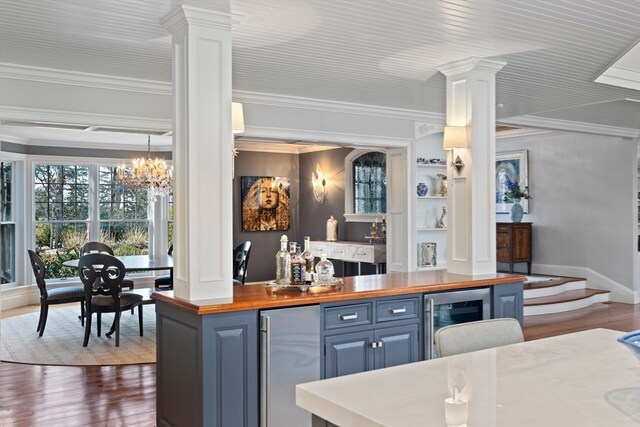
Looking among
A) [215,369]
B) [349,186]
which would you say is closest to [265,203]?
[349,186]

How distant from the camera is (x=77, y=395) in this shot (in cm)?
478

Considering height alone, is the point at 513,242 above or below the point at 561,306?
above

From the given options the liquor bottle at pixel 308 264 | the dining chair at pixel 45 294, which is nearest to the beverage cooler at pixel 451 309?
the liquor bottle at pixel 308 264

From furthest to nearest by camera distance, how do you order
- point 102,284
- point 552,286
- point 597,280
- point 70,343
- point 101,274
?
1. point 597,280
2. point 552,286
3. point 70,343
4. point 102,284
5. point 101,274

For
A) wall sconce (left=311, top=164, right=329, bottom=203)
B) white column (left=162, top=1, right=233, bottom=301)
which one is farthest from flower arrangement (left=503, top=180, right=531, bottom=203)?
white column (left=162, top=1, right=233, bottom=301)

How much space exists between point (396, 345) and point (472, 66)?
7.00 feet

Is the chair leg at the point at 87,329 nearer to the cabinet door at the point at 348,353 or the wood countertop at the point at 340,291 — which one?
the wood countertop at the point at 340,291

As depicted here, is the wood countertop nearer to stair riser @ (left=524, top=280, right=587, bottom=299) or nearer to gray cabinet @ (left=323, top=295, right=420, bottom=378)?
gray cabinet @ (left=323, top=295, right=420, bottom=378)

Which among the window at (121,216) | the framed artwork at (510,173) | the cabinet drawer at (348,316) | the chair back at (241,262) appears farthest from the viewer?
the framed artwork at (510,173)

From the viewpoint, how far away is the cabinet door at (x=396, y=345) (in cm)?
389

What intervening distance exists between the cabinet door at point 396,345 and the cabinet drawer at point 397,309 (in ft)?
0.23

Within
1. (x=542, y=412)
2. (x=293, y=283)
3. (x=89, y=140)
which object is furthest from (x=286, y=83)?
(x=89, y=140)

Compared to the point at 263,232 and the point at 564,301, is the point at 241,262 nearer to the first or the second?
the point at 263,232

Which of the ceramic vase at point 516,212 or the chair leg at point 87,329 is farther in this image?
the ceramic vase at point 516,212
